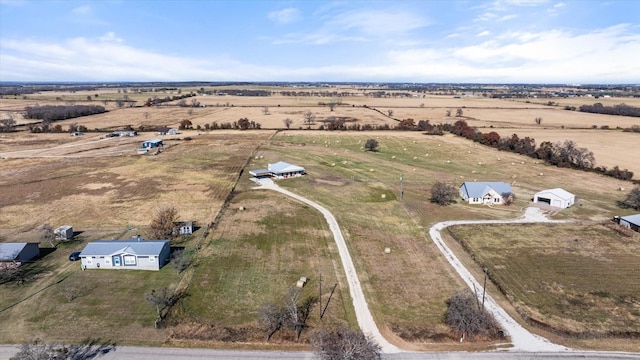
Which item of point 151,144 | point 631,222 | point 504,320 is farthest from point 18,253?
point 631,222

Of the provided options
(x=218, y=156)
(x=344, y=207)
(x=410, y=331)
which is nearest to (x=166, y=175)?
(x=218, y=156)

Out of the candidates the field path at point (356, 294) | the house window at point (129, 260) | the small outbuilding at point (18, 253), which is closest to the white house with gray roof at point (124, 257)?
the house window at point (129, 260)

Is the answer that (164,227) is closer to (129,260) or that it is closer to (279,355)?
(129,260)

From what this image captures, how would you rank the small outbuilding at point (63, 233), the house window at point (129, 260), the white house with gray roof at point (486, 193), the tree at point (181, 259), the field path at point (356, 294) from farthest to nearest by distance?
1. the white house with gray roof at point (486, 193)
2. the small outbuilding at point (63, 233)
3. the house window at point (129, 260)
4. the tree at point (181, 259)
5. the field path at point (356, 294)

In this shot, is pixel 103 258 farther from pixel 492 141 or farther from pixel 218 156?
pixel 492 141

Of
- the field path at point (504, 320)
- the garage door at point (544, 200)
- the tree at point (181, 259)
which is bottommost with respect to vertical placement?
the field path at point (504, 320)

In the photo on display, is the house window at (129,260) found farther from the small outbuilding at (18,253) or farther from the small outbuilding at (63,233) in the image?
the small outbuilding at (63,233)

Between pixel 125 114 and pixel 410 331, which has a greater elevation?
pixel 125 114
